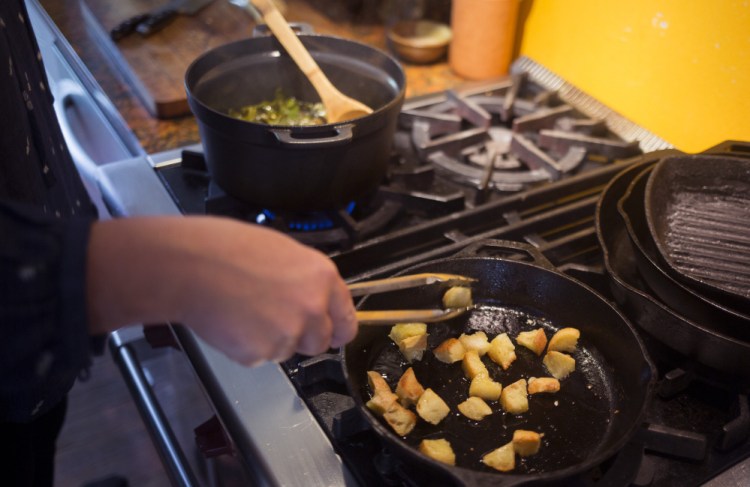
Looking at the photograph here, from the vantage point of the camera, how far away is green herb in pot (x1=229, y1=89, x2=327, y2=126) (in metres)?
1.20

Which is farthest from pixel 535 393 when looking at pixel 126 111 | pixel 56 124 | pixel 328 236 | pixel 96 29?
pixel 96 29

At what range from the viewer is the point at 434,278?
815mm

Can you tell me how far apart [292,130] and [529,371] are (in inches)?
19.0

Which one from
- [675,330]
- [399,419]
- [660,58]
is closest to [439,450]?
[399,419]

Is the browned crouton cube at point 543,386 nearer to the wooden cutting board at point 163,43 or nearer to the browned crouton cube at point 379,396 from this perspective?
the browned crouton cube at point 379,396

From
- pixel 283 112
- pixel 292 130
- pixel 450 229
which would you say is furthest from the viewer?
pixel 283 112

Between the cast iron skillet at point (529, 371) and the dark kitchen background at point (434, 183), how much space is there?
4 cm

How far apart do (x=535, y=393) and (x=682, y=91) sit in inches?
32.3

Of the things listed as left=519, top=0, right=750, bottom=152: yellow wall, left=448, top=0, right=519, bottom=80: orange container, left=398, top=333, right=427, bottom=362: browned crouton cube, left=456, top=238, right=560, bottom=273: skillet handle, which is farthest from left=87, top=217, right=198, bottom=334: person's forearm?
left=448, top=0, right=519, bottom=80: orange container

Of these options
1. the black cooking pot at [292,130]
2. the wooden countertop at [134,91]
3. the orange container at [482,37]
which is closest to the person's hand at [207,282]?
the black cooking pot at [292,130]

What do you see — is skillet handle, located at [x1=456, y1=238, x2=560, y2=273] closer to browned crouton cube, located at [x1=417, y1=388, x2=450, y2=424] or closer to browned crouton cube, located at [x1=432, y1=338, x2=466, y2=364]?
browned crouton cube, located at [x1=432, y1=338, x2=466, y2=364]

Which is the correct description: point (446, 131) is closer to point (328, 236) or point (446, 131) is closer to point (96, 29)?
point (328, 236)

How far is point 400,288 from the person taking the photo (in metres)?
0.81

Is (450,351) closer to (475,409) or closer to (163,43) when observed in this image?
(475,409)
